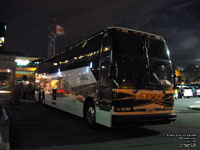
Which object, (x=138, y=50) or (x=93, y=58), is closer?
(x=138, y=50)

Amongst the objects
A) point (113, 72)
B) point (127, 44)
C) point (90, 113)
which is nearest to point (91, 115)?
point (90, 113)

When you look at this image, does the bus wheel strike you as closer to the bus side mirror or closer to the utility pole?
the bus side mirror

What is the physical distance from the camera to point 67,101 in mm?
10656

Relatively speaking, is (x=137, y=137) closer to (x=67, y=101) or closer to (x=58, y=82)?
(x=67, y=101)

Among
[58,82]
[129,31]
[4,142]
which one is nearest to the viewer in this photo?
[4,142]

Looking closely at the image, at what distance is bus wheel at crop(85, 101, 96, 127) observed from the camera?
7707mm

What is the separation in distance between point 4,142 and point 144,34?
18.5 feet

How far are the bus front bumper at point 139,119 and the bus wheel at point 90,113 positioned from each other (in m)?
1.55

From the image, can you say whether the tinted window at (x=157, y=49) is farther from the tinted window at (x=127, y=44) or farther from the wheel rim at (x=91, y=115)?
the wheel rim at (x=91, y=115)

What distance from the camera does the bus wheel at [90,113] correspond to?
25.3ft

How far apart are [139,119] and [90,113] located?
2.16 m

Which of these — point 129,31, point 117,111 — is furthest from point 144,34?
point 117,111

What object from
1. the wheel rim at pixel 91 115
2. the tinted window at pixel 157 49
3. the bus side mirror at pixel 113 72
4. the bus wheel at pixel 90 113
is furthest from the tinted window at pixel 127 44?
the wheel rim at pixel 91 115

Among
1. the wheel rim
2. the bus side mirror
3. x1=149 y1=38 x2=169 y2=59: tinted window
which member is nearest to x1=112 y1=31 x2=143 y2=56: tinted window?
x1=149 y1=38 x2=169 y2=59: tinted window
